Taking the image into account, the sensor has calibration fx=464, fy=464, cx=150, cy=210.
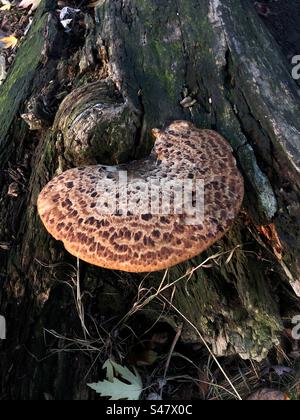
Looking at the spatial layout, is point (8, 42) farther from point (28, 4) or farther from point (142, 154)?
point (142, 154)

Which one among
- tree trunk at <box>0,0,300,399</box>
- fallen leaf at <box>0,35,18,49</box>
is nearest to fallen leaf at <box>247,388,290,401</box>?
tree trunk at <box>0,0,300,399</box>

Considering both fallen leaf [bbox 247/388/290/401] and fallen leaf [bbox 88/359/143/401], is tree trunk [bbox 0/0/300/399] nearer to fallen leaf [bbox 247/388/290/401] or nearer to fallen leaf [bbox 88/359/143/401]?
fallen leaf [bbox 88/359/143/401]

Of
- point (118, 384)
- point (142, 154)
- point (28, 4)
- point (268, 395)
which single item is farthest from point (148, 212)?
point (28, 4)

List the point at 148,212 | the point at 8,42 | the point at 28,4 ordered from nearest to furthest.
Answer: the point at 148,212, the point at 8,42, the point at 28,4

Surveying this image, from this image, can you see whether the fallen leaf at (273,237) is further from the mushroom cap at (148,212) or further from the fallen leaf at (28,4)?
the fallen leaf at (28,4)
